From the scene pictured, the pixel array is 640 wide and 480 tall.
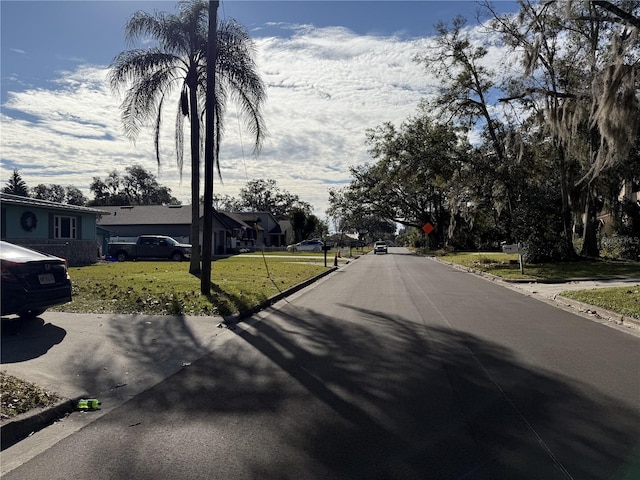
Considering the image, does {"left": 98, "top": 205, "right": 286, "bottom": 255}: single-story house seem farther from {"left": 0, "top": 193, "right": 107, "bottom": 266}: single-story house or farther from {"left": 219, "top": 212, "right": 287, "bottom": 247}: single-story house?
{"left": 219, "top": 212, "right": 287, "bottom": 247}: single-story house

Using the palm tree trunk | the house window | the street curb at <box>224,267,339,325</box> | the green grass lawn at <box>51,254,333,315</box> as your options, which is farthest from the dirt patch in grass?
the house window

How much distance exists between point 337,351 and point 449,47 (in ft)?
79.2

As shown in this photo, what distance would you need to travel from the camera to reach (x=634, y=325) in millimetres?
9766

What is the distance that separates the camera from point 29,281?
8359 millimetres

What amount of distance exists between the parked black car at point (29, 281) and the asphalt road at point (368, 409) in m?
1.06

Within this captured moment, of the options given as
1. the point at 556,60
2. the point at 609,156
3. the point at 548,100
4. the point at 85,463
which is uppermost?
the point at 556,60

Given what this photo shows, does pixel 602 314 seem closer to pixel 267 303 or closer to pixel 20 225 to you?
pixel 267 303

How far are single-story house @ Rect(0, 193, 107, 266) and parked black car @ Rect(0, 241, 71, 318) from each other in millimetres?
14210

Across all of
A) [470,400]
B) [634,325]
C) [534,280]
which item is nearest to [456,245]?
[534,280]

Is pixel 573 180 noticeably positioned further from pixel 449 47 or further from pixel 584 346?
pixel 584 346

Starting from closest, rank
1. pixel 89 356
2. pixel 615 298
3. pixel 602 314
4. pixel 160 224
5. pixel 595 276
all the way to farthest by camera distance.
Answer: pixel 89 356
pixel 602 314
pixel 615 298
pixel 595 276
pixel 160 224

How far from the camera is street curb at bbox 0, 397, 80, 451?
449 cm

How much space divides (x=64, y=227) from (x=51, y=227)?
3.65 ft

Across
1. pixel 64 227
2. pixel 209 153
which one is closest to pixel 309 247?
pixel 64 227
